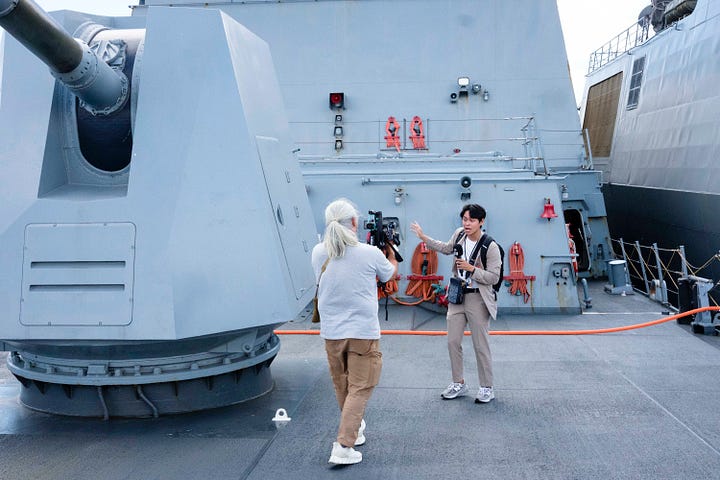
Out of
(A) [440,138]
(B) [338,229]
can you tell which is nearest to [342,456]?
(B) [338,229]

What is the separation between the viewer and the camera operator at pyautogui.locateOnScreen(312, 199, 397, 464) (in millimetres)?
3551

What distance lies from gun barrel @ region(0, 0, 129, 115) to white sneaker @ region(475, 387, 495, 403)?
2.92m

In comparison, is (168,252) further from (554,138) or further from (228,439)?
(554,138)

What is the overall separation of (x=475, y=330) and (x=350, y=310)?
1.39 metres

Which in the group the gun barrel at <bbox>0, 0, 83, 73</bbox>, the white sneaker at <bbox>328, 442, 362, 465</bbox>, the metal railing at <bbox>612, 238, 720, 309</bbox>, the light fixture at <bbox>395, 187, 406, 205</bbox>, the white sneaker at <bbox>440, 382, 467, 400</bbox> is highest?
the gun barrel at <bbox>0, 0, 83, 73</bbox>

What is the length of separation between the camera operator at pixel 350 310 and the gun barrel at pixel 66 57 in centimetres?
156

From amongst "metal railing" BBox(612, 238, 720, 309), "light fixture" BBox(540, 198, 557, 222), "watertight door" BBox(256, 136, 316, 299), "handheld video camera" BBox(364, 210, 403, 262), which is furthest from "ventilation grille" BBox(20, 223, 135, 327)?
"metal railing" BBox(612, 238, 720, 309)

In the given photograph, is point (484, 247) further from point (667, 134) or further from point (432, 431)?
point (667, 134)

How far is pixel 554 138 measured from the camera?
37.4 feet

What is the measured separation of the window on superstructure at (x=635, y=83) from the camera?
16.1m

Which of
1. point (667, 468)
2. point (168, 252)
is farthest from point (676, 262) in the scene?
point (168, 252)

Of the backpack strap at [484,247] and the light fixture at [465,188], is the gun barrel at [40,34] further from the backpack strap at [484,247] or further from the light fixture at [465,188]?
the light fixture at [465,188]

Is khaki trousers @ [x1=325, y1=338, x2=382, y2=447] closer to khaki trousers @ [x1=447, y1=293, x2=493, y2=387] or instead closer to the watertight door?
the watertight door

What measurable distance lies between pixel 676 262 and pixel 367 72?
7.14m
